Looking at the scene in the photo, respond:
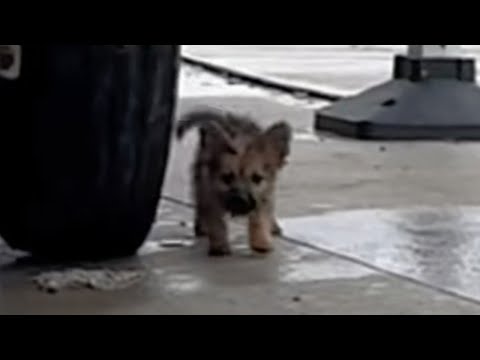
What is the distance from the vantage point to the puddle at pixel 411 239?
6.45m

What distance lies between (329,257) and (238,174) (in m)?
0.56

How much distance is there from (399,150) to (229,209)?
3.92m

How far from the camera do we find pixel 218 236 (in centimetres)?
677

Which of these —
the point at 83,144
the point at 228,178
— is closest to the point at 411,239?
the point at 228,178

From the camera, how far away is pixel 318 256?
22.2 ft

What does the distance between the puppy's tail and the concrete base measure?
402 cm

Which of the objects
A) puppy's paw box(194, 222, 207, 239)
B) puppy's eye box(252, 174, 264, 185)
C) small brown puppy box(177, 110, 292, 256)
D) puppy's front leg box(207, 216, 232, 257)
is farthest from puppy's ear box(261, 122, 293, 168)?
puppy's paw box(194, 222, 207, 239)

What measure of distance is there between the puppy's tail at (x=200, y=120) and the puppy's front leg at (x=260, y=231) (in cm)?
44

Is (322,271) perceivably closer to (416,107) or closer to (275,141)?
(275,141)

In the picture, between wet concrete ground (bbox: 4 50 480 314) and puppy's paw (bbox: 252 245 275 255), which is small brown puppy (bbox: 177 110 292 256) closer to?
puppy's paw (bbox: 252 245 275 255)

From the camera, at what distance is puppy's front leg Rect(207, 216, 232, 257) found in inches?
266
